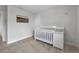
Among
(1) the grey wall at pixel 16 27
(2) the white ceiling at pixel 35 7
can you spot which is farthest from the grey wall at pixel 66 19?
(1) the grey wall at pixel 16 27

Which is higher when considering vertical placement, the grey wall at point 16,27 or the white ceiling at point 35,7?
the white ceiling at point 35,7

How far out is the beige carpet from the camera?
1.49 m

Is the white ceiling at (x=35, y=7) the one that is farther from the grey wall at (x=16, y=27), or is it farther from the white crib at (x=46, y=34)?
the white crib at (x=46, y=34)

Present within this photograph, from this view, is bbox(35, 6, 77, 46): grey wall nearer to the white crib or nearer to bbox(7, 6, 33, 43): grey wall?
the white crib

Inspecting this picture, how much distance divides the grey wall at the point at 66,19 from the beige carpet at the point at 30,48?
0.14m

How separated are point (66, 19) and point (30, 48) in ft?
2.75

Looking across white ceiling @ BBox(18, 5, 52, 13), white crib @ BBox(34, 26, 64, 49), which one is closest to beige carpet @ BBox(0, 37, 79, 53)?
white crib @ BBox(34, 26, 64, 49)

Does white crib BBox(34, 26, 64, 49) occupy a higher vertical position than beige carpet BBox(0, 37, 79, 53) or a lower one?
higher

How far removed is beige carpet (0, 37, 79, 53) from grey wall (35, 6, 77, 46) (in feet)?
0.47

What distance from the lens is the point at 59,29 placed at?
1.49m

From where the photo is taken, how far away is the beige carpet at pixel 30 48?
58.5 inches
